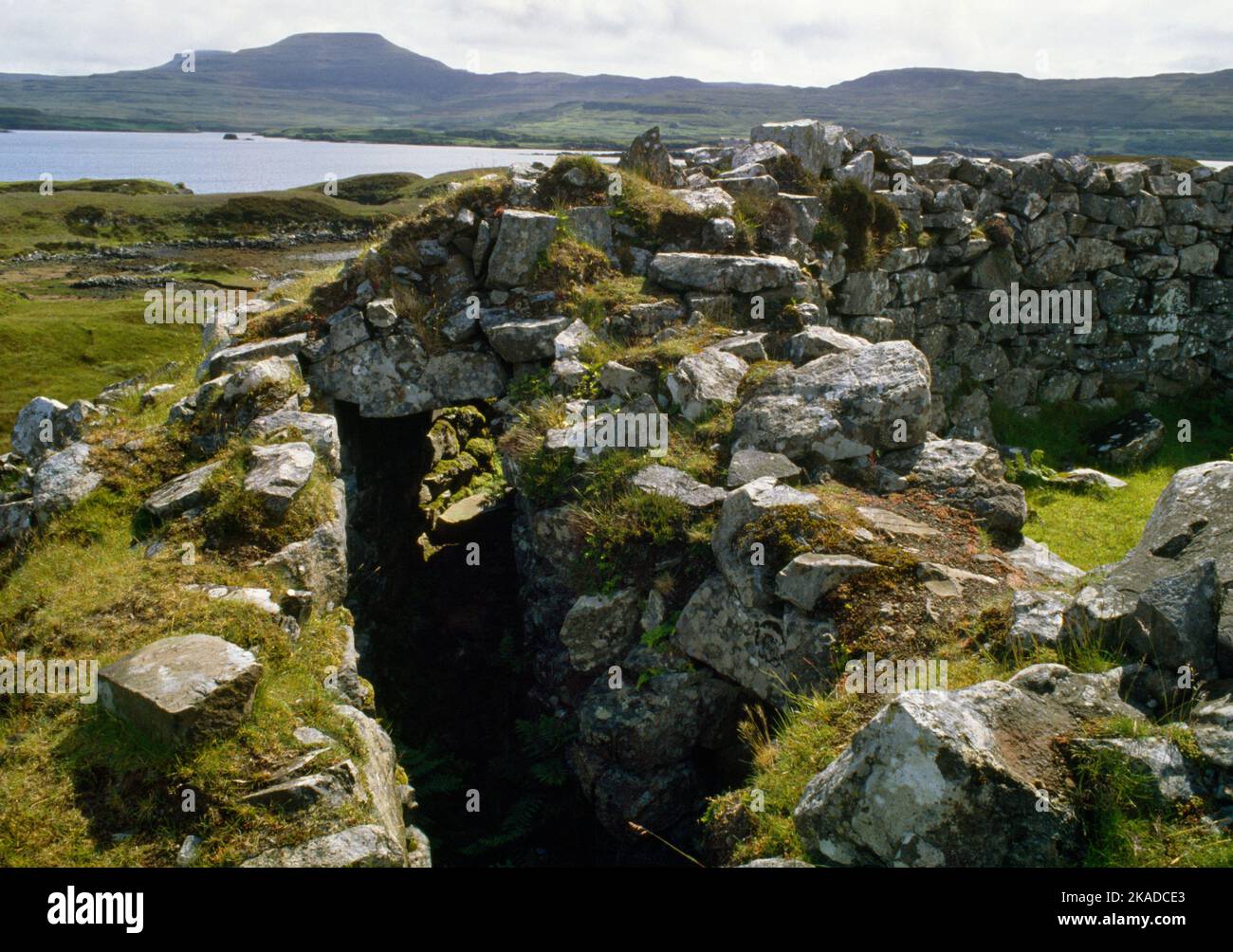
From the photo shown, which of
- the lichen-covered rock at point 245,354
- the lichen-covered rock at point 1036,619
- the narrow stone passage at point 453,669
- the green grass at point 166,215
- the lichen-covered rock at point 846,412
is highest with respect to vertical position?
the green grass at point 166,215

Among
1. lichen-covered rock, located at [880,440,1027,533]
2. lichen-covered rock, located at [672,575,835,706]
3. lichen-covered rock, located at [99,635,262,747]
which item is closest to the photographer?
lichen-covered rock, located at [99,635,262,747]

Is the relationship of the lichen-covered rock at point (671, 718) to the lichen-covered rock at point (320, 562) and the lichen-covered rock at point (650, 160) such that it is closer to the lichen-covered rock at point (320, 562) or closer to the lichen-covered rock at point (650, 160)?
the lichen-covered rock at point (320, 562)

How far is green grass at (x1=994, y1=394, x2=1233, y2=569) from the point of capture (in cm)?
1306

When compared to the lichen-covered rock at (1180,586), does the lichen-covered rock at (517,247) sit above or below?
above

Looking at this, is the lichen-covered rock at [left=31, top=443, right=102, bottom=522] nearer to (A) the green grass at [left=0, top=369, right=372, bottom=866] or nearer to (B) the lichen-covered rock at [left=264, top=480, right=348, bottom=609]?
(A) the green grass at [left=0, top=369, right=372, bottom=866]

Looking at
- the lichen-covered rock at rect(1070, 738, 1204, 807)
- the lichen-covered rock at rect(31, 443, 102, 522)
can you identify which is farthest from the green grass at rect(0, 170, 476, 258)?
the lichen-covered rock at rect(1070, 738, 1204, 807)

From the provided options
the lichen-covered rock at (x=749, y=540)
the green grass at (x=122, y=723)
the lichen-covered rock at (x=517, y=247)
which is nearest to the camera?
the green grass at (x=122, y=723)

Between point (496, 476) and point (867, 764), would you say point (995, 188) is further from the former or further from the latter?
point (867, 764)

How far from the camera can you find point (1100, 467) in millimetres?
17594

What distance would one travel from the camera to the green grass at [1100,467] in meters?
13.1

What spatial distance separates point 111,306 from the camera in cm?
3809

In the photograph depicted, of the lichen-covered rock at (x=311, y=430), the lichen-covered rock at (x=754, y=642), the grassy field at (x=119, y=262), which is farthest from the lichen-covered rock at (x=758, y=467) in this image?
the grassy field at (x=119, y=262)

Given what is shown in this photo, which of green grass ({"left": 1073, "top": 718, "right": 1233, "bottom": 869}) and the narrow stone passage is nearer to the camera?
green grass ({"left": 1073, "top": 718, "right": 1233, "bottom": 869})

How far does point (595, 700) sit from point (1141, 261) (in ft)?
63.3
